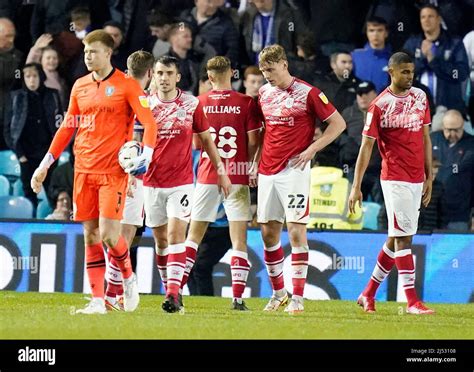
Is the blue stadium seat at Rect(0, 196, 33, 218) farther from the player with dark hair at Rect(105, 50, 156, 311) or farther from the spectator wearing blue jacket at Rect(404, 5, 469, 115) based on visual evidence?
the spectator wearing blue jacket at Rect(404, 5, 469, 115)

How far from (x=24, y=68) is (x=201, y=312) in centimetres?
589

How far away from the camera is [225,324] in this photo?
10.1 m

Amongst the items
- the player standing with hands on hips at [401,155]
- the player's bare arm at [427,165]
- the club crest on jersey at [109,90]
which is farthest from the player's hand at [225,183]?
the player's bare arm at [427,165]

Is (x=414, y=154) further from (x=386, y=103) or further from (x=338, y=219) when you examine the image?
(x=338, y=219)

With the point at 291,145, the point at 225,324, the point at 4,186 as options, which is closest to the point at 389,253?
the point at 291,145

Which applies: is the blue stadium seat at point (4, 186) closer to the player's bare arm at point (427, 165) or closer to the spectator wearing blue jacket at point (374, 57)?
the spectator wearing blue jacket at point (374, 57)

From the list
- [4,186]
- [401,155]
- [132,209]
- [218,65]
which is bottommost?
[4,186]

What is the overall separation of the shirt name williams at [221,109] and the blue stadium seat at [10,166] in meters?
4.76

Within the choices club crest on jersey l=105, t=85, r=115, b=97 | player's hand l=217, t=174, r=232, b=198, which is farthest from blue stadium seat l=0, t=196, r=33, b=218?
club crest on jersey l=105, t=85, r=115, b=97

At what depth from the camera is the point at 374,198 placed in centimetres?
1599

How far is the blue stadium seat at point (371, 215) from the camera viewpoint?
620 inches

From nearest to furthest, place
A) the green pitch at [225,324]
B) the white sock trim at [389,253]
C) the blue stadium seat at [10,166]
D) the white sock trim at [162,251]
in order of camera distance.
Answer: the green pitch at [225,324] → the white sock trim at [389,253] → the white sock trim at [162,251] → the blue stadium seat at [10,166]

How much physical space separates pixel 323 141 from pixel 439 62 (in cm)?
568

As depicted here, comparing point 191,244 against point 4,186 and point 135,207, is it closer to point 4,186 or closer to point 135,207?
point 135,207
